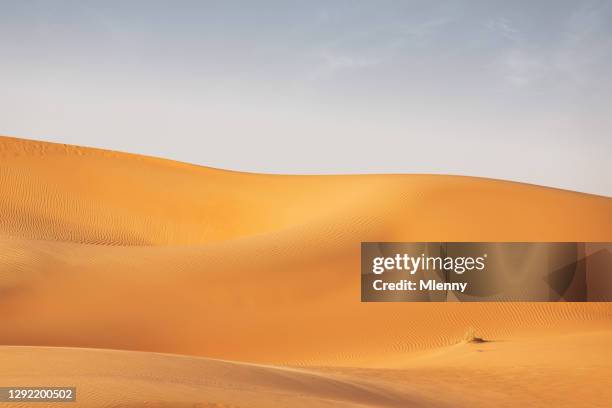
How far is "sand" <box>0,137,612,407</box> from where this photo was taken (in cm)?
1112

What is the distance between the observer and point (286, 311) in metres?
24.8

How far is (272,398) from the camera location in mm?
9508

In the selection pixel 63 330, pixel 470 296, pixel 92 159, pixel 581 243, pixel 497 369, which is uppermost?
pixel 92 159

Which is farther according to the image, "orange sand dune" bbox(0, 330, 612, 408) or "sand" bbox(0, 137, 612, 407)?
"sand" bbox(0, 137, 612, 407)

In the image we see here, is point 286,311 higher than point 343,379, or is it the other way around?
point 286,311

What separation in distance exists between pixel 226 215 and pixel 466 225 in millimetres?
16287

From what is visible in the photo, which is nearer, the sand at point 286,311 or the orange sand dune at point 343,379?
the orange sand dune at point 343,379

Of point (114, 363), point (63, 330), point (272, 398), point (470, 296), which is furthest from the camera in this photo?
point (470, 296)

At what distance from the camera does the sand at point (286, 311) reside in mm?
11117

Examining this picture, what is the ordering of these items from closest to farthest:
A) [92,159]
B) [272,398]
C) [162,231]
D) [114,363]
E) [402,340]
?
[272,398] → [114,363] → [402,340] → [162,231] → [92,159]

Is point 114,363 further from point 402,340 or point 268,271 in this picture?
point 268,271

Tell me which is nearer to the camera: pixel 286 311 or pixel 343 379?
pixel 343 379

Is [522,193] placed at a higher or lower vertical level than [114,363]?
higher

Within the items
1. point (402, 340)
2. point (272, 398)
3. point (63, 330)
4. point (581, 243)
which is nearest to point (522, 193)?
point (581, 243)
